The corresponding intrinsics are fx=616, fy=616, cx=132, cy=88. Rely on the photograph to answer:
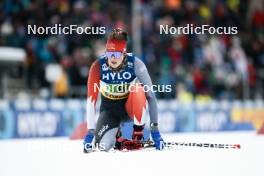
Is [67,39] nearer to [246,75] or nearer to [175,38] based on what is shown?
[175,38]

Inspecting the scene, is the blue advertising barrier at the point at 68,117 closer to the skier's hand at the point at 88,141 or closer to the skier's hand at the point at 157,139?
the skier's hand at the point at 88,141

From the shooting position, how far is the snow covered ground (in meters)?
5.05

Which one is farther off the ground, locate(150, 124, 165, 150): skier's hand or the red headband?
the red headband

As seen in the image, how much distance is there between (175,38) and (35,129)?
5273 mm

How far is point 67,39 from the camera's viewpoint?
14688mm

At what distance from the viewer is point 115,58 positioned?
6.09 m

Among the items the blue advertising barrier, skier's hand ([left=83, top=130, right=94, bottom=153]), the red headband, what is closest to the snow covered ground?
skier's hand ([left=83, top=130, right=94, bottom=153])

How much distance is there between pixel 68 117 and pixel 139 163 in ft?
25.6

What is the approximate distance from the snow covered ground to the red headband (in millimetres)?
1050

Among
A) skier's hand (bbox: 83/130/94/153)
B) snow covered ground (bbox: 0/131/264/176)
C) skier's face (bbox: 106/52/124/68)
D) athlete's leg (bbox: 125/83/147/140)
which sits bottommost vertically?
snow covered ground (bbox: 0/131/264/176)

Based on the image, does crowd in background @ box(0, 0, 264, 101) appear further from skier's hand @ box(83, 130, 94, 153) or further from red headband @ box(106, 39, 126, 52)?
red headband @ box(106, 39, 126, 52)

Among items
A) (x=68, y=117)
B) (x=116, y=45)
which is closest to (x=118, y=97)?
(x=116, y=45)

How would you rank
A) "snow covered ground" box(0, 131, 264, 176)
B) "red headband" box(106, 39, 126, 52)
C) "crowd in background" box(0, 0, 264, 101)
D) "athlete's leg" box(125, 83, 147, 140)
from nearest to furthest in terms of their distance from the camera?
"snow covered ground" box(0, 131, 264, 176), "red headband" box(106, 39, 126, 52), "athlete's leg" box(125, 83, 147, 140), "crowd in background" box(0, 0, 264, 101)

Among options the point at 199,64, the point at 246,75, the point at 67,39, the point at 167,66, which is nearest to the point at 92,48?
the point at 67,39
